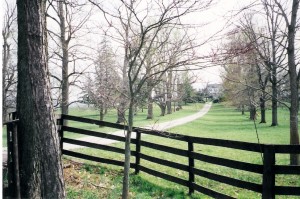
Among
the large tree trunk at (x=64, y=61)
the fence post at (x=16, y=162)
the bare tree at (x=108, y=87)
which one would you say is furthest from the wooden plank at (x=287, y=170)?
the large tree trunk at (x=64, y=61)

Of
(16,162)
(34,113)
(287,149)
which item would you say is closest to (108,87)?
(34,113)

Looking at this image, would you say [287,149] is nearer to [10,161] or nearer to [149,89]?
[149,89]

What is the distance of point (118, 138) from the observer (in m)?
8.80

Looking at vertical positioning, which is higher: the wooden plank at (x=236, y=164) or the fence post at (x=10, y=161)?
the fence post at (x=10, y=161)

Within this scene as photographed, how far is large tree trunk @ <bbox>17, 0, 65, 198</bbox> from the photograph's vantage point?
4.98 metres

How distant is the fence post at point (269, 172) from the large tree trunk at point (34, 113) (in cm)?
366

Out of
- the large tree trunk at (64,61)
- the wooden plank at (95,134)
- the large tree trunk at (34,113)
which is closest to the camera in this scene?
the large tree trunk at (34,113)

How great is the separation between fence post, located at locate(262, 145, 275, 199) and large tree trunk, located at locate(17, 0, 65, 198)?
12.0 ft

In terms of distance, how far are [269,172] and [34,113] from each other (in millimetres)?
4238

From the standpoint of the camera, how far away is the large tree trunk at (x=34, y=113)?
4.98 meters

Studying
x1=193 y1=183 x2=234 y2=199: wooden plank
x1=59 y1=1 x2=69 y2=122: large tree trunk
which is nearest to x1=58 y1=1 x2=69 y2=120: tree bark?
x1=59 y1=1 x2=69 y2=122: large tree trunk

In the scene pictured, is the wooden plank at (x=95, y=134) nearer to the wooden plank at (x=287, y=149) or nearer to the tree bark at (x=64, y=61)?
the wooden plank at (x=287, y=149)

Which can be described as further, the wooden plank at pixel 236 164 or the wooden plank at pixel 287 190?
the wooden plank at pixel 236 164

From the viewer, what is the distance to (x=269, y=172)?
548cm
